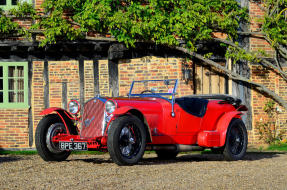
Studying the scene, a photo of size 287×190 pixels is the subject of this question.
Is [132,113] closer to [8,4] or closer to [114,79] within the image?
[114,79]

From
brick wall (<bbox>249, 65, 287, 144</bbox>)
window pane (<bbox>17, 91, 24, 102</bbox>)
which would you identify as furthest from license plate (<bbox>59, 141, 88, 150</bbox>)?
brick wall (<bbox>249, 65, 287, 144</bbox>)

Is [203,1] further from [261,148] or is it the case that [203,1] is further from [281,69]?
[261,148]

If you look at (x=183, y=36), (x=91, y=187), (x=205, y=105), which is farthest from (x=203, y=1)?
(x=91, y=187)

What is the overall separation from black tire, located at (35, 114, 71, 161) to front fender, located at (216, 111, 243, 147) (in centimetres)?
268

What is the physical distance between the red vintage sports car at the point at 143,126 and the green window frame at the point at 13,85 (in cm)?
564

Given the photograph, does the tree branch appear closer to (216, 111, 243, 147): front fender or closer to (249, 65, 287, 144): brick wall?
(249, 65, 287, 144): brick wall

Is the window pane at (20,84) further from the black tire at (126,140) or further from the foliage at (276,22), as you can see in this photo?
the black tire at (126,140)

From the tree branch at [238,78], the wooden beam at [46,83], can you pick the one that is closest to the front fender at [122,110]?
the tree branch at [238,78]

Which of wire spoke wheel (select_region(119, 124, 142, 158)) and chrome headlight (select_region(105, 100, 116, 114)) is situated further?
chrome headlight (select_region(105, 100, 116, 114))

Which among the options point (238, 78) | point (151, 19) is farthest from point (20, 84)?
point (238, 78)

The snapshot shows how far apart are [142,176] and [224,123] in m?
2.84

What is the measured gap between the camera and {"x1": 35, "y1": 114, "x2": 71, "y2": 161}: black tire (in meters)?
7.90

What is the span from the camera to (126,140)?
712 centimetres

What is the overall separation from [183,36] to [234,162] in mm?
5134
